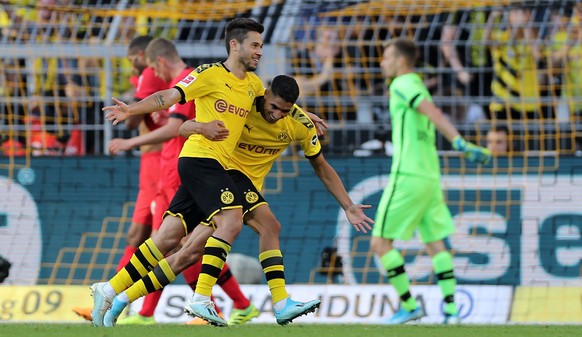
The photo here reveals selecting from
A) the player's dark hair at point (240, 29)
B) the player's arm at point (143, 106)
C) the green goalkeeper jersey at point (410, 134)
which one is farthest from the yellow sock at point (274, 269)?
the green goalkeeper jersey at point (410, 134)

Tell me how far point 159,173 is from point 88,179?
2114 millimetres

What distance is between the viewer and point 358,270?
1254cm

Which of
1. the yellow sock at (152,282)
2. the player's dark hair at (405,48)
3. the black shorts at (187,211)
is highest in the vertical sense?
the player's dark hair at (405,48)

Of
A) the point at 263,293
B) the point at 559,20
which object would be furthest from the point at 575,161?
the point at 263,293

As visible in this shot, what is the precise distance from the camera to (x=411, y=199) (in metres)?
11.0

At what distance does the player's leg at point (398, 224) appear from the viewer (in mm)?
10852

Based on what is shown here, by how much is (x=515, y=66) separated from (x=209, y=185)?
17.8ft

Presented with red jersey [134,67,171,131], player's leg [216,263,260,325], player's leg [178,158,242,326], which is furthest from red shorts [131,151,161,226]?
player's leg [178,158,242,326]

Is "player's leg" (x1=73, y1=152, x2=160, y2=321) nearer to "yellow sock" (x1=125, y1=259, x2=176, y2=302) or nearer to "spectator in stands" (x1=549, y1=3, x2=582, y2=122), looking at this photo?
"yellow sock" (x1=125, y1=259, x2=176, y2=302)

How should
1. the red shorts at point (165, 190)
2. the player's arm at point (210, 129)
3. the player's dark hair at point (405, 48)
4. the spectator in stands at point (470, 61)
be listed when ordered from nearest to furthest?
the player's arm at point (210, 129) < the red shorts at point (165, 190) < the player's dark hair at point (405, 48) < the spectator in stands at point (470, 61)

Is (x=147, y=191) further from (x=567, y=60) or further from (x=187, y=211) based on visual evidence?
(x=567, y=60)

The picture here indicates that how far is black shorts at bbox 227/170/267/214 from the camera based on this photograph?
8742 mm

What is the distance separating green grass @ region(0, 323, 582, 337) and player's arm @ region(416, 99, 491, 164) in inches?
67.3

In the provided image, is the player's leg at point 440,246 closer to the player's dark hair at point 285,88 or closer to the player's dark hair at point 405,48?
the player's dark hair at point 405,48
